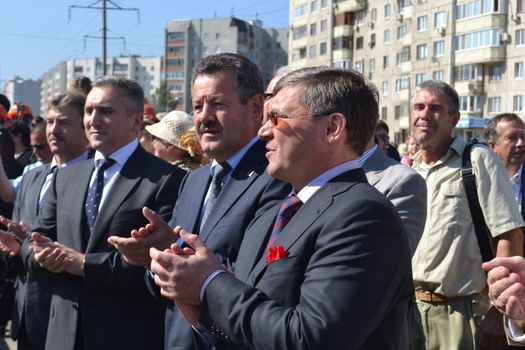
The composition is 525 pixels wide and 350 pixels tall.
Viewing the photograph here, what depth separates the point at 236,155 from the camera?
406 cm

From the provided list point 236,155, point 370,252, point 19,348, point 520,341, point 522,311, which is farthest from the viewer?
point 19,348

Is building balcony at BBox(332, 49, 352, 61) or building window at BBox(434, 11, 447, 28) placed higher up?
building window at BBox(434, 11, 447, 28)

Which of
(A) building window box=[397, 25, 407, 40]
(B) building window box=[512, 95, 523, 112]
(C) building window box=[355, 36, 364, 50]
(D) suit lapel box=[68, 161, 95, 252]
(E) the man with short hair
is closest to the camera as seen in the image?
(D) suit lapel box=[68, 161, 95, 252]

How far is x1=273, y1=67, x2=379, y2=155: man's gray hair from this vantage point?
2807 millimetres

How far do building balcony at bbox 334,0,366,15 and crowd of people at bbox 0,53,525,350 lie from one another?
6434cm

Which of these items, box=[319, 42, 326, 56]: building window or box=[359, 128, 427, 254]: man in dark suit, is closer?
box=[359, 128, 427, 254]: man in dark suit

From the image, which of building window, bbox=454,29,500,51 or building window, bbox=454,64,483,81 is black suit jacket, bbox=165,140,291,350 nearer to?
building window, bbox=454,29,500,51

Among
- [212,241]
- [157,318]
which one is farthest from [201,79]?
[157,318]

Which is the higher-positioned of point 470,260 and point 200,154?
point 200,154

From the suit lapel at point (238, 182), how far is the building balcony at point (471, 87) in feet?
177

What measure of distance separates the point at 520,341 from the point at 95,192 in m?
2.72

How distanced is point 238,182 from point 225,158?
289 millimetres

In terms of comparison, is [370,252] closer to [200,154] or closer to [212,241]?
[212,241]

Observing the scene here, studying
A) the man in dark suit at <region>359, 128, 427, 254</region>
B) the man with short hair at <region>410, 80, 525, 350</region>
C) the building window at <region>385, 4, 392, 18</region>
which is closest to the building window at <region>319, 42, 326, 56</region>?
the building window at <region>385, 4, 392, 18</region>
